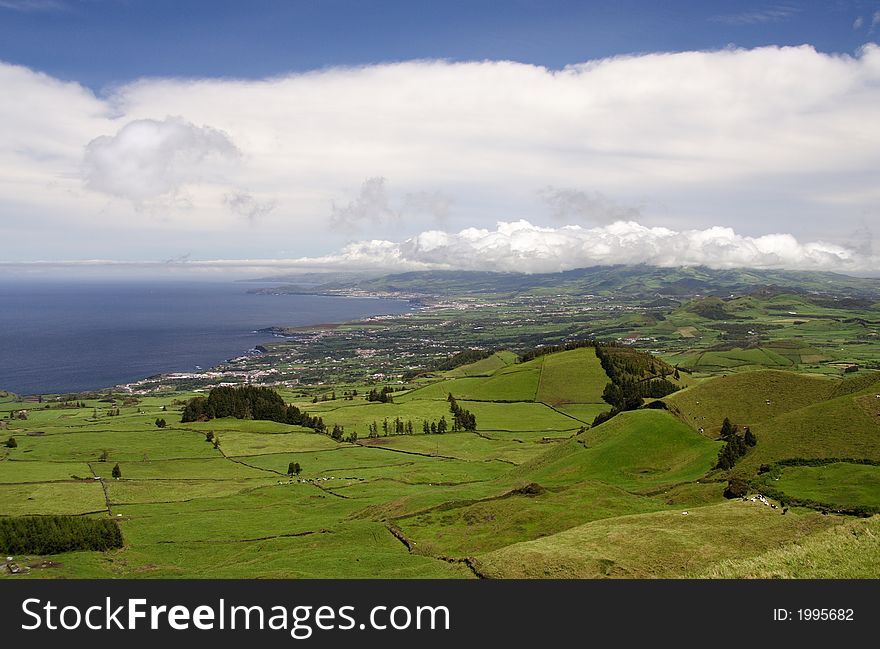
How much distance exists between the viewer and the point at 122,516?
71.2m

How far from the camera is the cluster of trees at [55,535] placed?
5188 cm

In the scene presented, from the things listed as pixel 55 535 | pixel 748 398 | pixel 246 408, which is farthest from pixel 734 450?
pixel 246 408

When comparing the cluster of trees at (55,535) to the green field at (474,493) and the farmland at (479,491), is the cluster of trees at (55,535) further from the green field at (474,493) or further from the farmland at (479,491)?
the green field at (474,493)

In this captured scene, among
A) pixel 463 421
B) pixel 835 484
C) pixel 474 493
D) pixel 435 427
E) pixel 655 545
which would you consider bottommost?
pixel 435 427

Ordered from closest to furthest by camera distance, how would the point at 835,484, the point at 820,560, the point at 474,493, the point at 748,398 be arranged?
the point at 820,560, the point at 835,484, the point at 474,493, the point at 748,398

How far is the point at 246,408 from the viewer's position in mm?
162000

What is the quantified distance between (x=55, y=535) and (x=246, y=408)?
109540 mm

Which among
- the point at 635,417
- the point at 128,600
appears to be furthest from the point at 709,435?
the point at 128,600

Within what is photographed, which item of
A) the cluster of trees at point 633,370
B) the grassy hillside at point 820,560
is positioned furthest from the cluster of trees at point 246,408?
the grassy hillside at point 820,560

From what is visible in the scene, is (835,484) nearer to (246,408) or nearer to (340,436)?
(340,436)

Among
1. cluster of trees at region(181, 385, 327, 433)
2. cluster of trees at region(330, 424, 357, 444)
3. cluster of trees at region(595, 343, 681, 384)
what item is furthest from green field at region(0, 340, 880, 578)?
cluster of trees at region(595, 343, 681, 384)

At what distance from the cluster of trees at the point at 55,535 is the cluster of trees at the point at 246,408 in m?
91.7

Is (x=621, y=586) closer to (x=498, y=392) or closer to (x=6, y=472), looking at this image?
(x=6, y=472)

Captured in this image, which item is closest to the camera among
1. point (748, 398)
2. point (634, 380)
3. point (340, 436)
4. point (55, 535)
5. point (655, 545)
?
point (655, 545)
